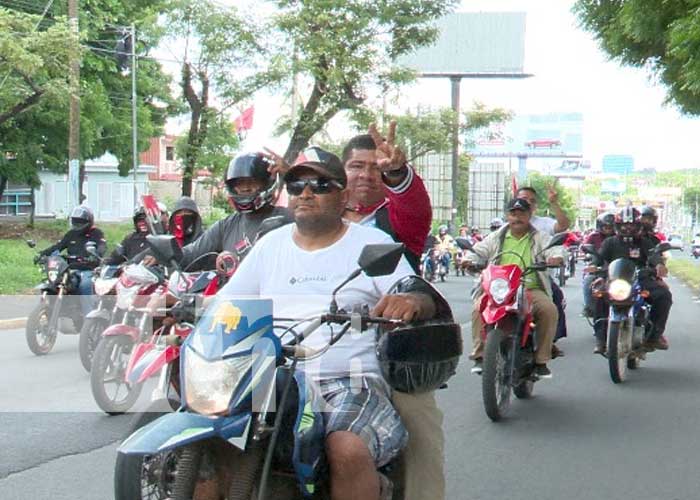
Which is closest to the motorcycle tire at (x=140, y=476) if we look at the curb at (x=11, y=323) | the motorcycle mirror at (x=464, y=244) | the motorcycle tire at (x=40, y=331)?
the motorcycle mirror at (x=464, y=244)

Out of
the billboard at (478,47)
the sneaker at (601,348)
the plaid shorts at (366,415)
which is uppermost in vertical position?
the billboard at (478,47)

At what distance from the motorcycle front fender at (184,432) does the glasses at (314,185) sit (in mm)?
983

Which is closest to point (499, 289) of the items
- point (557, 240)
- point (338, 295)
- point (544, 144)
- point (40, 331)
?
point (557, 240)

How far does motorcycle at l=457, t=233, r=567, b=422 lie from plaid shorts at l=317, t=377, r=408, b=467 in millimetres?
4095

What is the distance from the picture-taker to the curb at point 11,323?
1443cm

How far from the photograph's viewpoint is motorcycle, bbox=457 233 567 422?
765 centimetres

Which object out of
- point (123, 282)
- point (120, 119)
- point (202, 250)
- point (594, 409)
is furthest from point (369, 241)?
point (120, 119)

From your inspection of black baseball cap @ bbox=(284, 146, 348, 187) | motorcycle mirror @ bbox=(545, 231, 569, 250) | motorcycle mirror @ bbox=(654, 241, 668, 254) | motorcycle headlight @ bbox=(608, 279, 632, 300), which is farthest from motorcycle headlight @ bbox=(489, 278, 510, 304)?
black baseball cap @ bbox=(284, 146, 348, 187)

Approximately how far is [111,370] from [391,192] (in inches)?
153

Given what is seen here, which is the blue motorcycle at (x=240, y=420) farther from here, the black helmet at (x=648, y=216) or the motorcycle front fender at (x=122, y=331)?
the black helmet at (x=648, y=216)

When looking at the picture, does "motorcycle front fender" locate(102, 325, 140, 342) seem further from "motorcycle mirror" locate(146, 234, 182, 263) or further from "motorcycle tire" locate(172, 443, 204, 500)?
"motorcycle tire" locate(172, 443, 204, 500)

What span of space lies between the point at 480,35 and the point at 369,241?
59102 millimetres

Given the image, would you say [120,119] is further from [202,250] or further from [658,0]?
[202,250]

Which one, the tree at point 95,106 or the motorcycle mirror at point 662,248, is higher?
the tree at point 95,106
